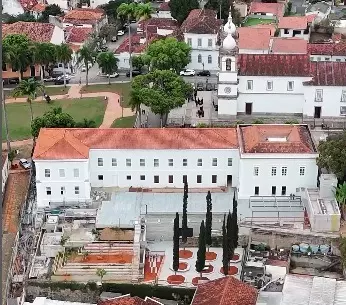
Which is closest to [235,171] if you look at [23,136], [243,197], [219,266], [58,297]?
[243,197]

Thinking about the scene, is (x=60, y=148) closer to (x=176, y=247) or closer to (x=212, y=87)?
(x=176, y=247)

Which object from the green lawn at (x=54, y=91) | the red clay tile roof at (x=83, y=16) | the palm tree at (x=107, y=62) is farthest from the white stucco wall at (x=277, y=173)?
the red clay tile roof at (x=83, y=16)

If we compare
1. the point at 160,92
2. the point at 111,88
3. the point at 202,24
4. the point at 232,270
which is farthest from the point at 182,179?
the point at 202,24

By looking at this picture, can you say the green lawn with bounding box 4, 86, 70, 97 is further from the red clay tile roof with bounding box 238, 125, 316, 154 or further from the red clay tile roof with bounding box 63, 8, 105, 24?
the red clay tile roof with bounding box 238, 125, 316, 154

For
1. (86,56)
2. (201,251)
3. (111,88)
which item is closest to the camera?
(201,251)

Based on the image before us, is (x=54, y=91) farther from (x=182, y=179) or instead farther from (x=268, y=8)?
(x=268, y=8)

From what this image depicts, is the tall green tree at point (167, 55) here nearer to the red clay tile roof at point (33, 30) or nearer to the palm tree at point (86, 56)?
the palm tree at point (86, 56)

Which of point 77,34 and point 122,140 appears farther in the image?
point 77,34
